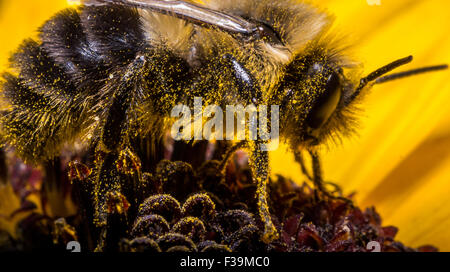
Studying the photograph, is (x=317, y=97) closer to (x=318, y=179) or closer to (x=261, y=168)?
(x=261, y=168)

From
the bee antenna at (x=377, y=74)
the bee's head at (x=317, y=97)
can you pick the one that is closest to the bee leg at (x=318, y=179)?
the bee's head at (x=317, y=97)

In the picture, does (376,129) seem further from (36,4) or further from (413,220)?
(36,4)

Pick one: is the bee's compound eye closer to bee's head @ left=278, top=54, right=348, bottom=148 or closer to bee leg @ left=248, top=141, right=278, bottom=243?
bee's head @ left=278, top=54, right=348, bottom=148

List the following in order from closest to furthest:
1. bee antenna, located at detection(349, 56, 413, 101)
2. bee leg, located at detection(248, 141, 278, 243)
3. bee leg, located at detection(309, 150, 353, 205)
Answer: bee leg, located at detection(248, 141, 278, 243), bee antenna, located at detection(349, 56, 413, 101), bee leg, located at detection(309, 150, 353, 205)

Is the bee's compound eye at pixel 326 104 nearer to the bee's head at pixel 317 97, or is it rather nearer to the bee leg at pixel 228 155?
the bee's head at pixel 317 97

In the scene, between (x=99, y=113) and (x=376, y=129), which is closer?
(x=99, y=113)

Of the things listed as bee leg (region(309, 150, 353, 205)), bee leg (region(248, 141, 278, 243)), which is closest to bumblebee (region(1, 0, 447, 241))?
bee leg (region(248, 141, 278, 243))

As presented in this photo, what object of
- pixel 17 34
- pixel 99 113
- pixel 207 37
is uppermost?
pixel 17 34
